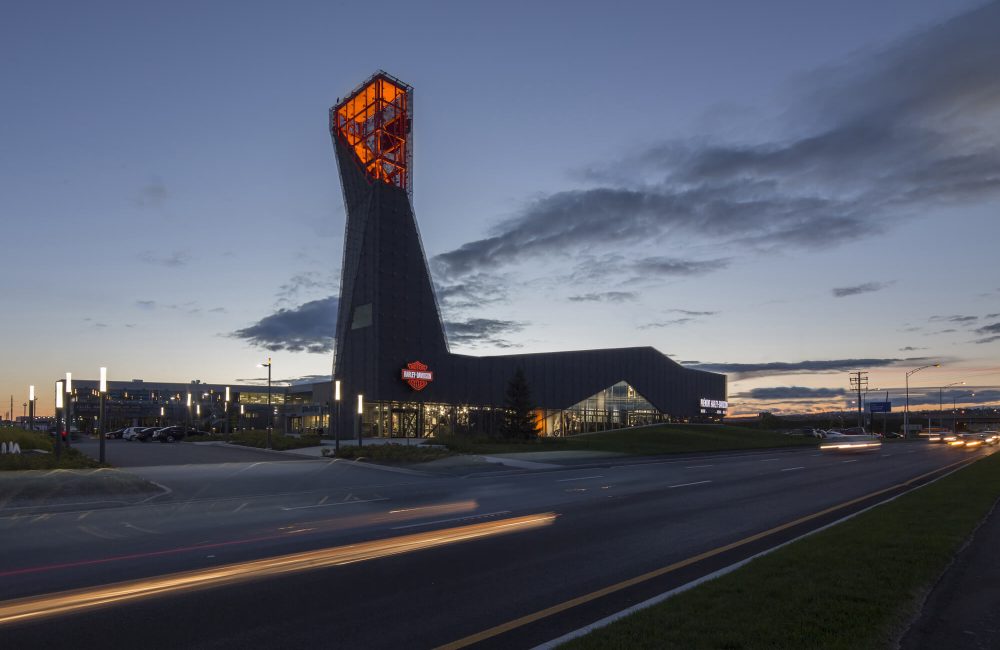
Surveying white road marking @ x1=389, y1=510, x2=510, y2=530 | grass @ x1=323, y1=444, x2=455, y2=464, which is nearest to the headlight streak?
white road marking @ x1=389, y1=510, x2=510, y2=530

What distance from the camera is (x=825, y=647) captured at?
5730mm

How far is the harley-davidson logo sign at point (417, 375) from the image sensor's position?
2297 inches

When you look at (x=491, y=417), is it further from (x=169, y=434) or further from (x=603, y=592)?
(x=603, y=592)

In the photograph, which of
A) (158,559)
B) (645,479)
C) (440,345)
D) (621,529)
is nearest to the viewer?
(158,559)

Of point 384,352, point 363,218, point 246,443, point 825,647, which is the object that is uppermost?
point 363,218

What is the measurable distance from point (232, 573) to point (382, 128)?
194 feet

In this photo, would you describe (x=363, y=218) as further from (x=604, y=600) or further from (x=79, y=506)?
(x=604, y=600)

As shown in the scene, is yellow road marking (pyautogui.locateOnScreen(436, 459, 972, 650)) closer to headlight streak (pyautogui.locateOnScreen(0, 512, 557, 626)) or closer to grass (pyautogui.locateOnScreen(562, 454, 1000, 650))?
grass (pyautogui.locateOnScreen(562, 454, 1000, 650))

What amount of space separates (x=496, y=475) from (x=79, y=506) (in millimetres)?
15292

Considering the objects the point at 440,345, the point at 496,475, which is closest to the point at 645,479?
the point at 496,475

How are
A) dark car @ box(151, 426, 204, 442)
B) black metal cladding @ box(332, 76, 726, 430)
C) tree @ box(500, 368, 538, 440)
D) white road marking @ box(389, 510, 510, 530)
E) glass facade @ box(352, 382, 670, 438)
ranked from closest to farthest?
→ white road marking @ box(389, 510, 510, 530)
tree @ box(500, 368, 538, 440)
glass facade @ box(352, 382, 670, 438)
black metal cladding @ box(332, 76, 726, 430)
dark car @ box(151, 426, 204, 442)

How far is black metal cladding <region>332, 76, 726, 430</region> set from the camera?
58531 mm

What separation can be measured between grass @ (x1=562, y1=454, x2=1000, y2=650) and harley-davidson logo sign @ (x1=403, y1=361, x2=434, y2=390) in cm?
4831

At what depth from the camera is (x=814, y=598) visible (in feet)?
23.9
